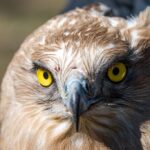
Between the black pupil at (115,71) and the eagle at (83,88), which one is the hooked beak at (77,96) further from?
the black pupil at (115,71)

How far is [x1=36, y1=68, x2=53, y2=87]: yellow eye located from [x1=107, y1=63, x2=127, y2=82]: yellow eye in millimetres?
267

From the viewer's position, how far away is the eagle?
3.38 m

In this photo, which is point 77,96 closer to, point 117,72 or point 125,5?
point 117,72

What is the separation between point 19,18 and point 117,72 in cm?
572

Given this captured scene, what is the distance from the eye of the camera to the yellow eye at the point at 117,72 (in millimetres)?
3432

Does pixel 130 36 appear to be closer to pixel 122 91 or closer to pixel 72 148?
pixel 122 91

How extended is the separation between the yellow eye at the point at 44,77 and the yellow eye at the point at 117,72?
27 centimetres

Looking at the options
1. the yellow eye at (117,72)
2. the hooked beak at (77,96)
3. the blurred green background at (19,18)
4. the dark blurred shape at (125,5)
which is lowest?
the hooked beak at (77,96)

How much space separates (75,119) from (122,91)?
291 millimetres

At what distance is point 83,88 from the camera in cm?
329

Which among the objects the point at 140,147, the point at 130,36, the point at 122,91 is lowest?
the point at 140,147

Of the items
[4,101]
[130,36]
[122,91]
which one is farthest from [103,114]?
[4,101]

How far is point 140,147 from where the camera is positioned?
363 cm

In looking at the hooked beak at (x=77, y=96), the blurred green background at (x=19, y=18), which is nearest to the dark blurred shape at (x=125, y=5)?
the hooked beak at (x=77, y=96)
